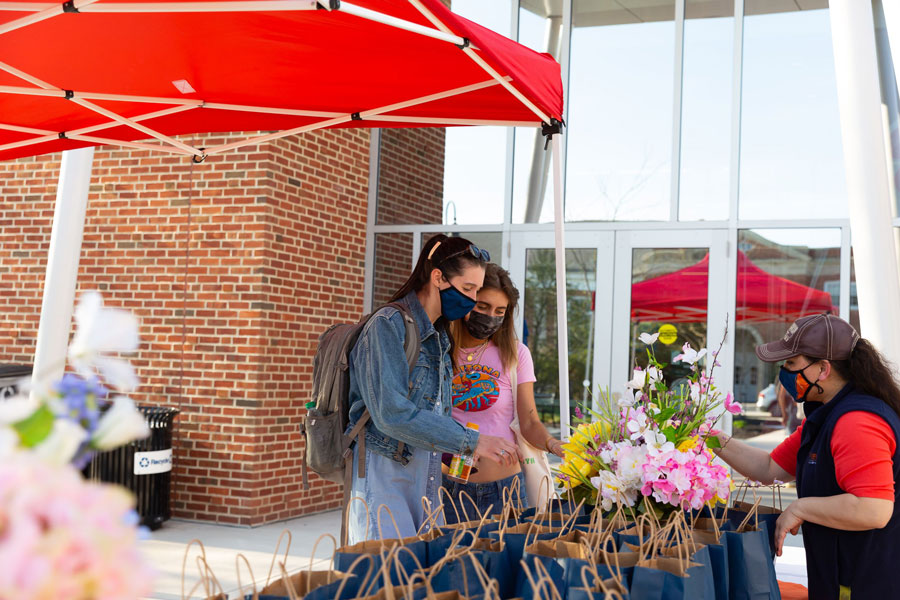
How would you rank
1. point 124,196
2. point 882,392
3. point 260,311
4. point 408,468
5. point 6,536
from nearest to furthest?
1. point 6,536
2. point 882,392
3. point 408,468
4. point 260,311
5. point 124,196

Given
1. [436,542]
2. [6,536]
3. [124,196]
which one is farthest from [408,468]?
[124,196]

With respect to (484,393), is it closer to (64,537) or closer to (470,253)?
(470,253)

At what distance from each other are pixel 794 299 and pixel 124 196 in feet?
19.0

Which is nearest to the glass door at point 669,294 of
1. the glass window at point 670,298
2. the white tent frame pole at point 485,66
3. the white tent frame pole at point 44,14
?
the glass window at point 670,298

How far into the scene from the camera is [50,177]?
7672 mm

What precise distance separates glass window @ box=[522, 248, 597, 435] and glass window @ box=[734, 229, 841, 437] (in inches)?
51.0

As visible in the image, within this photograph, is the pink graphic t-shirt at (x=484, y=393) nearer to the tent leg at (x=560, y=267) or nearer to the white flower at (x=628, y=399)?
the tent leg at (x=560, y=267)

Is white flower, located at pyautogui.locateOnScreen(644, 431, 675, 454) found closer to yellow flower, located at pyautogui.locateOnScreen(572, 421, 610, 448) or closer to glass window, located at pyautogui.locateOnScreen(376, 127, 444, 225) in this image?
yellow flower, located at pyautogui.locateOnScreen(572, 421, 610, 448)

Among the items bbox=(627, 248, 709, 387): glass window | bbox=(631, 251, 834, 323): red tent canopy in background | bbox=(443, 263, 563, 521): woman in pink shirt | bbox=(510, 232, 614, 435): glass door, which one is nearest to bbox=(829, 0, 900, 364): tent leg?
bbox=(443, 263, 563, 521): woman in pink shirt

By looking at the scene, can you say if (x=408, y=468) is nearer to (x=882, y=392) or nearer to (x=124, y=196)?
(x=882, y=392)

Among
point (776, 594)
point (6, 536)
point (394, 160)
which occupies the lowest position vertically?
point (776, 594)

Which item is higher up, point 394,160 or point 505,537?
point 394,160

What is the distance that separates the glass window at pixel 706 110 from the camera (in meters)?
7.71

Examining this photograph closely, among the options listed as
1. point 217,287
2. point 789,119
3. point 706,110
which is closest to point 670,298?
point 706,110
